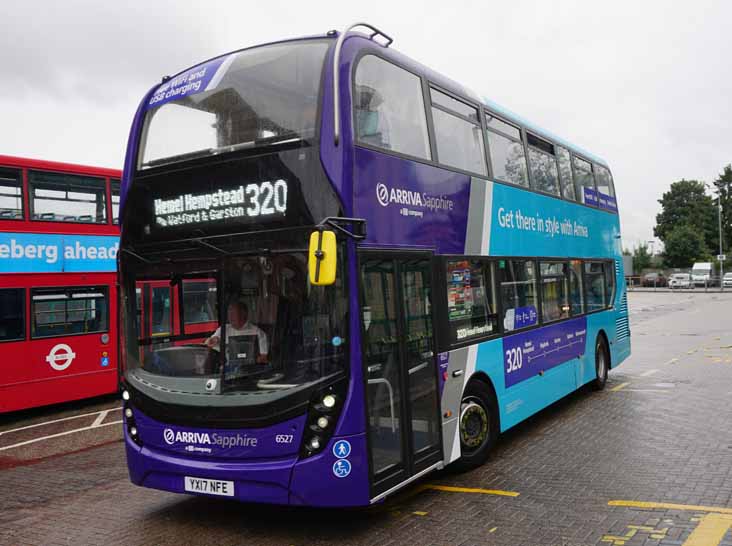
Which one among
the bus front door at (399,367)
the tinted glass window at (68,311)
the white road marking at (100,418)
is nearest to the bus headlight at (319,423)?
the bus front door at (399,367)

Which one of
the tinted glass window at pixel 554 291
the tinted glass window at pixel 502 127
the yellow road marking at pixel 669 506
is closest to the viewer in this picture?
the yellow road marking at pixel 669 506

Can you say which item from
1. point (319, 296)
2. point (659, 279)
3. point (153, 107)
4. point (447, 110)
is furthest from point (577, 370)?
point (659, 279)

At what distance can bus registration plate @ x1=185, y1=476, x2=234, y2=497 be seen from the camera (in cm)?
526

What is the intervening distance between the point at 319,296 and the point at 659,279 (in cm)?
6791

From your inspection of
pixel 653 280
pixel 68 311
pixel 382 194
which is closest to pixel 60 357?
pixel 68 311

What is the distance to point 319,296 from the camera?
5203mm

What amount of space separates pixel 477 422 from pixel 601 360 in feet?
18.0

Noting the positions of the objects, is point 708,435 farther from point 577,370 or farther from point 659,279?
point 659,279

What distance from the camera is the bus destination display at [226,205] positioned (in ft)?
17.7

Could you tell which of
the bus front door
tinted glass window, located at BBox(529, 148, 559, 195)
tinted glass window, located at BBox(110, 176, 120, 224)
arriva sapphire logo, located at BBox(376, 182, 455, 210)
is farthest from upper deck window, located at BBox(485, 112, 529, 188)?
tinted glass window, located at BBox(110, 176, 120, 224)

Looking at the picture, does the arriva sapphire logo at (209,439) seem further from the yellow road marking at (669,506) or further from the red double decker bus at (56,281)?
the red double decker bus at (56,281)

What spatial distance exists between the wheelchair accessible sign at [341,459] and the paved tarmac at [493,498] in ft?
2.02

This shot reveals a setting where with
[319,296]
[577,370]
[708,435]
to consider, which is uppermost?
[319,296]

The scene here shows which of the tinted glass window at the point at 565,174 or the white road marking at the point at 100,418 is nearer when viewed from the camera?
the tinted glass window at the point at 565,174
